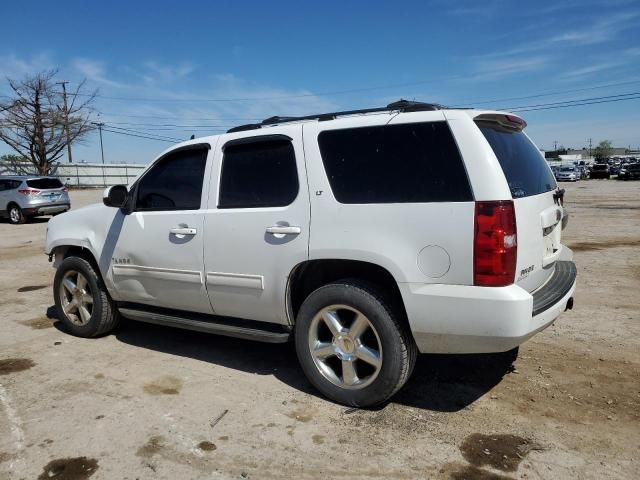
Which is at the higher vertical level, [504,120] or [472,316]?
[504,120]

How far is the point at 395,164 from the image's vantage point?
344cm

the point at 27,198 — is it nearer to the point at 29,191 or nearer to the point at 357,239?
the point at 29,191

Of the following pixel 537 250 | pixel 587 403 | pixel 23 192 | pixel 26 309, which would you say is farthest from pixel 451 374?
pixel 23 192

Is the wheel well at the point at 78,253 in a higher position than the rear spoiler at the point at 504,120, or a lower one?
A: lower

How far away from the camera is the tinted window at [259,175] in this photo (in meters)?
3.89

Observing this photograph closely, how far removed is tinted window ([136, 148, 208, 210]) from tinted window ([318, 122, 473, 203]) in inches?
49.2

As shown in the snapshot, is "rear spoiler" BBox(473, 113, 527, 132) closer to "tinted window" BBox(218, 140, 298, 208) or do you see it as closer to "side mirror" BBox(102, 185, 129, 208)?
"tinted window" BBox(218, 140, 298, 208)

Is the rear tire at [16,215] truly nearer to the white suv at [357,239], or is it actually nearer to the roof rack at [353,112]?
the white suv at [357,239]

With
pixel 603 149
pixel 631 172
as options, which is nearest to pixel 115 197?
pixel 631 172

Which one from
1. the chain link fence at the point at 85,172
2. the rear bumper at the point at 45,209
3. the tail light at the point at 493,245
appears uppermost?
the chain link fence at the point at 85,172

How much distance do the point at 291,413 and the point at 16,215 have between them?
18.8 meters

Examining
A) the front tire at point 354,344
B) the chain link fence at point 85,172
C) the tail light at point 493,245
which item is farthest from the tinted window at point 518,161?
the chain link fence at point 85,172

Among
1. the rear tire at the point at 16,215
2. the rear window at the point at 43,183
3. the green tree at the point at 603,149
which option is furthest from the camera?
the green tree at the point at 603,149

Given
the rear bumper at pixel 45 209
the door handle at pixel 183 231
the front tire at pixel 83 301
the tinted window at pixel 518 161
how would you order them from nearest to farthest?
the tinted window at pixel 518 161
the door handle at pixel 183 231
the front tire at pixel 83 301
the rear bumper at pixel 45 209
